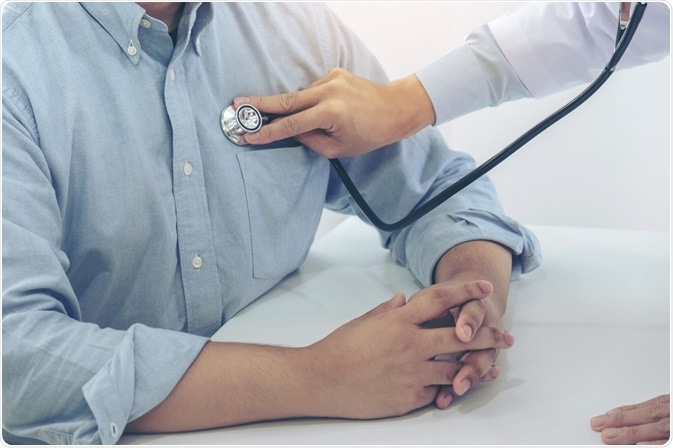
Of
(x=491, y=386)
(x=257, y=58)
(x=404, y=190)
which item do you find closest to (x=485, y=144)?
(x=404, y=190)

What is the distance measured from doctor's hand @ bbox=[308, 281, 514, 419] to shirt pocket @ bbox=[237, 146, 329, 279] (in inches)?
11.1

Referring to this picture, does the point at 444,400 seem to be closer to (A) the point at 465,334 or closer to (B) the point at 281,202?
(A) the point at 465,334

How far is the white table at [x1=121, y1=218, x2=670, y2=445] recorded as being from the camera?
771 millimetres

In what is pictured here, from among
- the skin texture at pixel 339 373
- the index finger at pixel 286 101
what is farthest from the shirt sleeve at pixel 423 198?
the skin texture at pixel 339 373

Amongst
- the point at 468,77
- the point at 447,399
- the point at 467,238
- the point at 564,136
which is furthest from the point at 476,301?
the point at 564,136

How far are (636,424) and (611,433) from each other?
0.04 meters

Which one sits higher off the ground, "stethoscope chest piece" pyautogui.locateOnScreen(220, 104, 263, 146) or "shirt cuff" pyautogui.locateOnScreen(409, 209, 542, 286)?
"stethoscope chest piece" pyautogui.locateOnScreen(220, 104, 263, 146)

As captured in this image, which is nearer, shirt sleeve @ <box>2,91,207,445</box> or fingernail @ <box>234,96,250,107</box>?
shirt sleeve @ <box>2,91,207,445</box>

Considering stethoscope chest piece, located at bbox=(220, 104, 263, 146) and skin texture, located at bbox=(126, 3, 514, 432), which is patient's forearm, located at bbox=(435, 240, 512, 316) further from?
stethoscope chest piece, located at bbox=(220, 104, 263, 146)

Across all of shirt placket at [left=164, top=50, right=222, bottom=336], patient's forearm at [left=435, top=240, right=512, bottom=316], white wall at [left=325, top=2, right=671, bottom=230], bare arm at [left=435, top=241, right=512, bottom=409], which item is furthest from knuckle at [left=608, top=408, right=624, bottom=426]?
white wall at [left=325, top=2, right=671, bottom=230]

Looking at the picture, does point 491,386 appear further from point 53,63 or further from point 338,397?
point 53,63

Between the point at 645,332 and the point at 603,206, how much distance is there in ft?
4.15

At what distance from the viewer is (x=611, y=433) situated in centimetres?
74

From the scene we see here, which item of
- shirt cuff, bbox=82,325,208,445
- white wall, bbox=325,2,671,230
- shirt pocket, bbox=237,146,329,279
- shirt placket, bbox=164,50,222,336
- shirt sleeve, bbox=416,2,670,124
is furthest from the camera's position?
white wall, bbox=325,2,671,230
